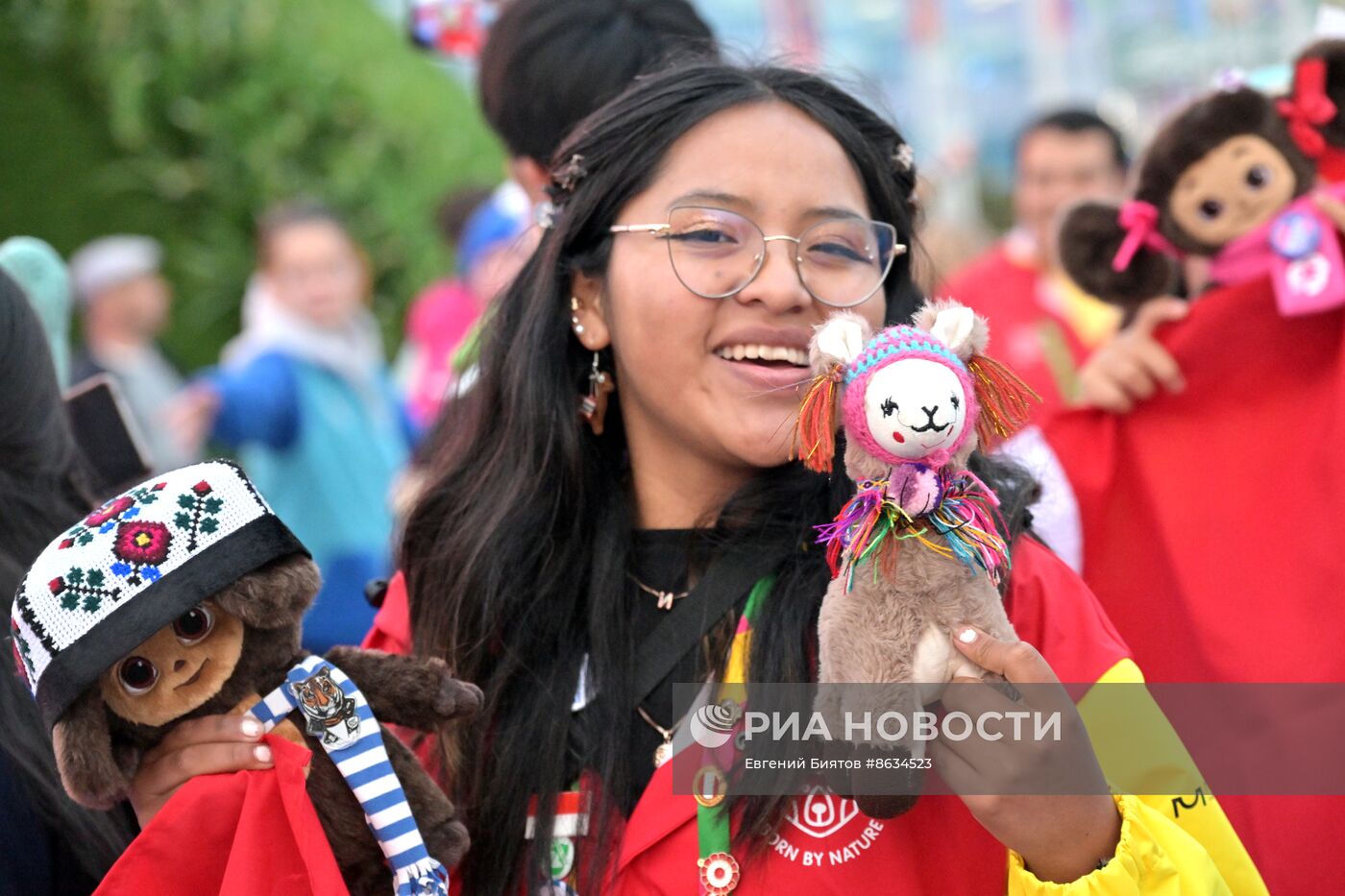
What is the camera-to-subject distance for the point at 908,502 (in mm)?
1715

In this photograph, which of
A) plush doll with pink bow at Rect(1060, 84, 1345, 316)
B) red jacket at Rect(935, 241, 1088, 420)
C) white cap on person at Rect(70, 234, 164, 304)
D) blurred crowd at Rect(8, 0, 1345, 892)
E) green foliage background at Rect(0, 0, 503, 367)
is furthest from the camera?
green foliage background at Rect(0, 0, 503, 367)

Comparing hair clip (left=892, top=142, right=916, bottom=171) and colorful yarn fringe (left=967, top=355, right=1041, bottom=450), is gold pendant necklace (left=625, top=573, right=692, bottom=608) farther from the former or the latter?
hair clip (left=892, top=142, right=916, bottom=171)

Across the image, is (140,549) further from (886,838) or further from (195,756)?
(886,838)

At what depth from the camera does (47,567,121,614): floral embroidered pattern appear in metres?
1.79

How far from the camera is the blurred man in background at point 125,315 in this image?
21.6 ft

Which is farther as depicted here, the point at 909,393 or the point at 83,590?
Answer: the point at 83,590

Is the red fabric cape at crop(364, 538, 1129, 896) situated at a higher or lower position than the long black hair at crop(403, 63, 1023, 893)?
lower

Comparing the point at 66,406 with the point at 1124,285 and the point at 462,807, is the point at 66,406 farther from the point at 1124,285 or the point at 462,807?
the point at 1124,285

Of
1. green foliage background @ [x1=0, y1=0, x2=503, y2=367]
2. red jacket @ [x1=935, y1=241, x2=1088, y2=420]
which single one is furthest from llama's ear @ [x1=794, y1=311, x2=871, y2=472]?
green foliage background @ [x1=0, y1=0, x2=503, y2=367]

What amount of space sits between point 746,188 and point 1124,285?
42.1 inches

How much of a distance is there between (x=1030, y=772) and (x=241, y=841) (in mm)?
1023

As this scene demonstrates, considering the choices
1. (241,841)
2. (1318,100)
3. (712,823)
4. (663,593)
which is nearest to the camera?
(241,841)

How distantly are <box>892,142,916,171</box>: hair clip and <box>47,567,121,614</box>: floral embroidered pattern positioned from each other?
55.1 inches

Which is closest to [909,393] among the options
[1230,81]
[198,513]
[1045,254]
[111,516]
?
[198,513]
